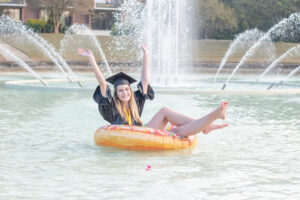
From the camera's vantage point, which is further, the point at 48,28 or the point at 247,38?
the point at 48,28

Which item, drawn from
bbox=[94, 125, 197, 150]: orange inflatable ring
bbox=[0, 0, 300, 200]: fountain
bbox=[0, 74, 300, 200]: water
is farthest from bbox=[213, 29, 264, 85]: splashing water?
bbox=[94, 125, 197, 150]: orange inflatable ring

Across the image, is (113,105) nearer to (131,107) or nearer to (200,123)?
(131,107)

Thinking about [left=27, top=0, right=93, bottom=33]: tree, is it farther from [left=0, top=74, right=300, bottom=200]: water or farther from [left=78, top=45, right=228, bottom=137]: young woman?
[left=78, top=45, right=228, bottom=137]: young woman

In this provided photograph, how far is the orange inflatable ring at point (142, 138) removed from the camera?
8.13 meters

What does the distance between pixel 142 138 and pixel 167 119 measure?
46 cm

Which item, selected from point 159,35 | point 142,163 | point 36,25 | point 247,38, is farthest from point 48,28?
point 142,163

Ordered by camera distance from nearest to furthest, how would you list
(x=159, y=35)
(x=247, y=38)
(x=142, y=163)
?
1. (x=142, y=163)
2. (x=159, y=35)
3. (x=247, y=38)

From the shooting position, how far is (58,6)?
Answer: 48375 millimetres

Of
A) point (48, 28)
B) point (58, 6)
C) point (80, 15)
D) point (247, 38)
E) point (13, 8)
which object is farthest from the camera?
point (80, 15)

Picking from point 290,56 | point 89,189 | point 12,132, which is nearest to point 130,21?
point 290,56

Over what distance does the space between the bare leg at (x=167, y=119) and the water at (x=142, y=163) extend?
1.25ft

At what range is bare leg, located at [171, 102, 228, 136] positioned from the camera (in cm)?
748

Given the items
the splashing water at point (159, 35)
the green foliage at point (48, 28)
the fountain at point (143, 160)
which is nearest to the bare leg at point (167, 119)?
the fountain at point (143, 160)

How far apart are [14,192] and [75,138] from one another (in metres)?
3.29
